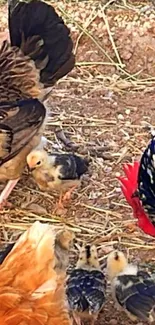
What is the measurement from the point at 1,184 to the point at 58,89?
1.22 metres

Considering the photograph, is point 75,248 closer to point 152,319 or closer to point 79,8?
point 152,319

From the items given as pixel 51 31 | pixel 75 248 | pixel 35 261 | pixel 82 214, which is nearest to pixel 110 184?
pixel 82 214

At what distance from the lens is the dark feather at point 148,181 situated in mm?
3664

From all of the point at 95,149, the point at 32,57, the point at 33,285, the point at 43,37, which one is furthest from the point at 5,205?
the point at 33,285

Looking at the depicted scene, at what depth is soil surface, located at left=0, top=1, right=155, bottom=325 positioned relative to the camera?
15.4ft

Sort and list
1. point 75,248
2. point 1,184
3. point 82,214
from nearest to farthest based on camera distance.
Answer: point 75,248 → point 82,214 → point 1,184

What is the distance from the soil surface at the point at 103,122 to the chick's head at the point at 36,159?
29 centimetres

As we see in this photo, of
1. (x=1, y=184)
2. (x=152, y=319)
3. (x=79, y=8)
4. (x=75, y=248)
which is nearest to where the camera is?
(x=152, y=319)

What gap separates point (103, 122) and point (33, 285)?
108 inches

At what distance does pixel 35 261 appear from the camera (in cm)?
314

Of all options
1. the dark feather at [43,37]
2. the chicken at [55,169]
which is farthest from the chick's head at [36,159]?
the dark feather at [43,37]

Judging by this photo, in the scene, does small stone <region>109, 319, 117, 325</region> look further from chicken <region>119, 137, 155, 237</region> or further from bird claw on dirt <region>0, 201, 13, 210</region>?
bird claw on dirt <region>0, 201, 13, 210</region>

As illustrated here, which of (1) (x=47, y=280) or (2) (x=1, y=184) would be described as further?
(2) (x=1, y=184)

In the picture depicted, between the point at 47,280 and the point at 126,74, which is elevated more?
the point at 47,280
